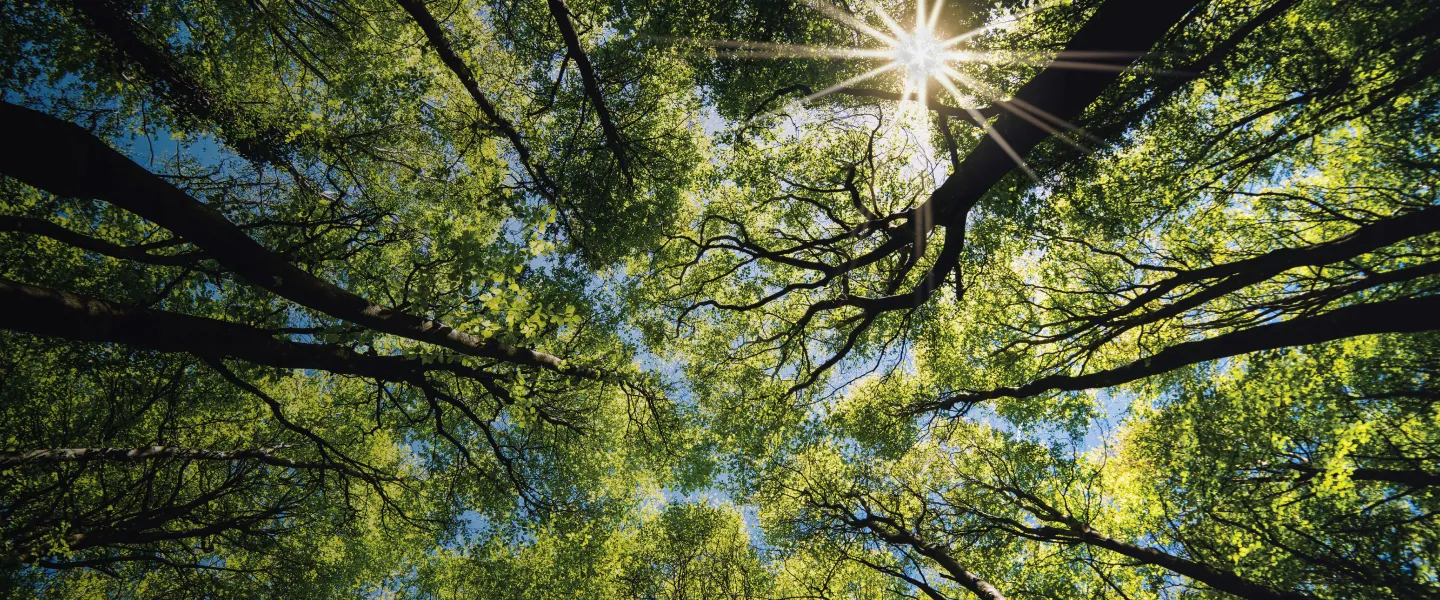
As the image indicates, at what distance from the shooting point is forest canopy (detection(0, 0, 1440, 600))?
5.79 meters

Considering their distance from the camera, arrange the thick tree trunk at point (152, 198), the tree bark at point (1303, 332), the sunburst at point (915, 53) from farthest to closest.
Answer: the sunburst at point (915, 53) → the tree bark at point (1303, 332) → the thick tree trunk at point (152, 198)

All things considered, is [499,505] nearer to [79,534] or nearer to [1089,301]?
[79,534]

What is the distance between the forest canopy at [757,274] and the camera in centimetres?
579

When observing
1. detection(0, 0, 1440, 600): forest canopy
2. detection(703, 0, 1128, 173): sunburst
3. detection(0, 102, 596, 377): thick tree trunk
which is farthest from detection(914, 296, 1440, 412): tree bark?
detection(0, 102, 596, 377): thick tree trunk

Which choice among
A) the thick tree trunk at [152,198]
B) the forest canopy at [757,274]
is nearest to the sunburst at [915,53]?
the forest canopy at [757,274]

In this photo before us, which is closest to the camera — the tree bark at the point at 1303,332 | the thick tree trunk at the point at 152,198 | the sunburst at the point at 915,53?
the thick tree trunk at the point at 152,198

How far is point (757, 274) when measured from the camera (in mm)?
13172

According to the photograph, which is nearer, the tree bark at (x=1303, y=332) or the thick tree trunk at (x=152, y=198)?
the thick tree trunk at (x=152, y=198)

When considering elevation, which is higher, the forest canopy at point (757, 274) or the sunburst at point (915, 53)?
the sunburst at point (915, 53)

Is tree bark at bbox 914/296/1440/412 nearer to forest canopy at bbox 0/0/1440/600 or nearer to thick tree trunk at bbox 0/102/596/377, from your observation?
forest canopy at bbox 0/0/1440/600

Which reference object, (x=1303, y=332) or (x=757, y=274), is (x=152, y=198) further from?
(x=1303, y=332)

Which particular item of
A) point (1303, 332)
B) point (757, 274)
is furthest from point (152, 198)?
point (1303, 332)

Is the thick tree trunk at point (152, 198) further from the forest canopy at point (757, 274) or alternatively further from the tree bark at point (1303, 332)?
the tree bark at point (1303, 332)

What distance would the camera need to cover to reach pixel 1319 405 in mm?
9430
